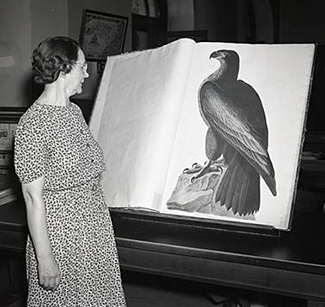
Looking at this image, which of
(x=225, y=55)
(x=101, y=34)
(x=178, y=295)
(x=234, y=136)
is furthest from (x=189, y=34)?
(x=234, y=136)

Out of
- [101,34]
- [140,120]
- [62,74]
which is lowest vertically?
[140,120]

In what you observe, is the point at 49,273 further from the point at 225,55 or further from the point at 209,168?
the point at 225,55

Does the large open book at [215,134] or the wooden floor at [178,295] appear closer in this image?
the large open book at [215,134]

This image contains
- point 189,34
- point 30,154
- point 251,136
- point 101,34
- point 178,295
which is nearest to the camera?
point 30,154

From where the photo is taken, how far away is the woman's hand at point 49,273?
1.31 metres

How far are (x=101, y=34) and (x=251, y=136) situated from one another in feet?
9.78

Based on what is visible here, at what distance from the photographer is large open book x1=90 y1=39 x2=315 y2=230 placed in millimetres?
1370

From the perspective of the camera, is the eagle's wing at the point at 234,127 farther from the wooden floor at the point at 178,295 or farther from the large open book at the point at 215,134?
the wooden floor at the point at 178,295

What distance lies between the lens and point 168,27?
677cm

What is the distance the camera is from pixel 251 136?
141cm

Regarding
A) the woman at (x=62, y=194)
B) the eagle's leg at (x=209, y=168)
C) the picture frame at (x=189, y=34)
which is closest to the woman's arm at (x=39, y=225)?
the woman at (x=62, y=194)

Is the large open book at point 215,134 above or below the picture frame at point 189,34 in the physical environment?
below

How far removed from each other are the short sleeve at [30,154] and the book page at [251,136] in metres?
0.34

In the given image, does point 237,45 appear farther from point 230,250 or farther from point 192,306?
point 192,306
